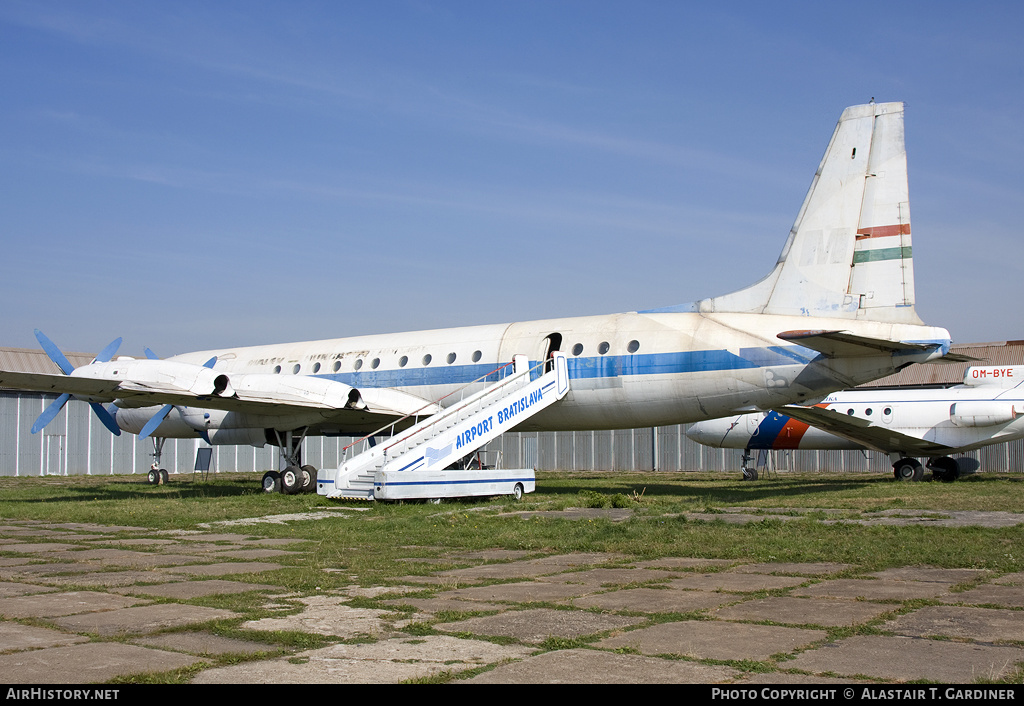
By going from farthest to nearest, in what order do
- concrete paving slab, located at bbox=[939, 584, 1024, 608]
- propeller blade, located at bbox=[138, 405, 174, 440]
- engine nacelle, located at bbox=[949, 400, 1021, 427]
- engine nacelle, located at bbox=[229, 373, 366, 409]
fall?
engine nacelle, located at bbox=[949, 400, 1021, 427]
propeller blade, located at bbox=[138, 405, 174, 440]
engine nacelle, located at bbox=[229, 373, 366, 409]
concrete paving slab, located at bbox=[939, 584, 1024, 608]

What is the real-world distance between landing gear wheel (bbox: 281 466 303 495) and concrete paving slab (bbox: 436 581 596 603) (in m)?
14.6

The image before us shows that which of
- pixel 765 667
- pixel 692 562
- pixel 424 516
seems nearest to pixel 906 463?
pixel 424 516

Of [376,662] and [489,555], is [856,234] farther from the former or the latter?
[376,662]

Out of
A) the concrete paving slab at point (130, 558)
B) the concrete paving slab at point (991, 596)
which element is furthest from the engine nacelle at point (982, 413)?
the concrete paving slab at point (130, 558)

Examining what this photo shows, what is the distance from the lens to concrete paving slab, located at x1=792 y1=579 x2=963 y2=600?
24.5 ft

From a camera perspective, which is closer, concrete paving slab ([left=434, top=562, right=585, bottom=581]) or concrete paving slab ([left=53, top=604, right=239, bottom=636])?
concrete paving slab ([left=53, top=604, right=239, bottom=636])

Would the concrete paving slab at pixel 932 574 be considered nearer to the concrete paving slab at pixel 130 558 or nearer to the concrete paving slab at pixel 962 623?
the concrete paving slab at pixel 962 623

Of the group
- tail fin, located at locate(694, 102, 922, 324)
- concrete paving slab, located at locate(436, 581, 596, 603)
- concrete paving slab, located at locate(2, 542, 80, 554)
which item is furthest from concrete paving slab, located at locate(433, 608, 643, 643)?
tail fin, located at locate(694, 102, 922, 324)

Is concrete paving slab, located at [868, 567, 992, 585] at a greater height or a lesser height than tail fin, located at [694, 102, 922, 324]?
lesser

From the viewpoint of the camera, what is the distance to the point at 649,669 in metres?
5.12

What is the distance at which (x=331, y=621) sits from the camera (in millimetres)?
6598

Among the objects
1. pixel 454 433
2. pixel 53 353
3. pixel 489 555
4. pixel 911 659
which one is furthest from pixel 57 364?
pixel 911 659

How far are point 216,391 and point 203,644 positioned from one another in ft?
51.6

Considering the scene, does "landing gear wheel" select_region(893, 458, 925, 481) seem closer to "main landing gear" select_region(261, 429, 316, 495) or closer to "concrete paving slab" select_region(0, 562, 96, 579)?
"main landing gear" select_region(261, 429, 316, 495)
